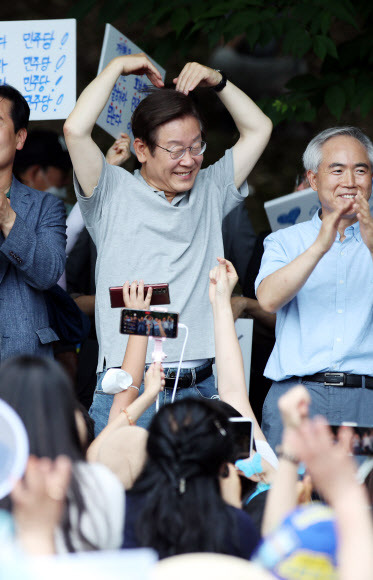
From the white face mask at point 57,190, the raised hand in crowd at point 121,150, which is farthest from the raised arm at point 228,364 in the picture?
the white face mask at point 57,190

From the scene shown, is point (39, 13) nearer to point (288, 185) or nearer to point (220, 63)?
point (220, 63)

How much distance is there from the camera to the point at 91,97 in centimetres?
355

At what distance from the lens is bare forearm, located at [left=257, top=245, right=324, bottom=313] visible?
129 inches

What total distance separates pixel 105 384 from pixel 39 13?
13.9 ft

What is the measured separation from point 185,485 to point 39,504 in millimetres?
418

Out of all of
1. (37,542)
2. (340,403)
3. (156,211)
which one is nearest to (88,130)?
(156,211)

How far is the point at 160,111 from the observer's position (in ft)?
11.9

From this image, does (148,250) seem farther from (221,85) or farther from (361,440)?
(361,440)

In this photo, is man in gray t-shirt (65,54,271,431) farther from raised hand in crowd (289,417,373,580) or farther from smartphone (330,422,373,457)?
raised hand in crowd (289,417,373,580)

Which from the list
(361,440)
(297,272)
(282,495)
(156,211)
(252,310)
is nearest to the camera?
(282,495)

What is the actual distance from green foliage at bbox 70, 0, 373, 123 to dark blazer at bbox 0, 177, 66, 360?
1.44 m

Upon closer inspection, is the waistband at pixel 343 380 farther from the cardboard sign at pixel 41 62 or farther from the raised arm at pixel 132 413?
the cardboard sign at pixel 41 62

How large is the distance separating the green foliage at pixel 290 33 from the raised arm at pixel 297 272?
1.45 m

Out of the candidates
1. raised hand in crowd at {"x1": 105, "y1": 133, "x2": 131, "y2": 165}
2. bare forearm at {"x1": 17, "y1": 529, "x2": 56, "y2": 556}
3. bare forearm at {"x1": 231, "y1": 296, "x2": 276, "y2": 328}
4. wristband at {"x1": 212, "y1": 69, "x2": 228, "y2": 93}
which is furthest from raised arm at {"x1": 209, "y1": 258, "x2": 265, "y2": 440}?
A: raised hand in crowd at {"x1": 105, "y1": 133, "x2": 131, "y2": 165}
